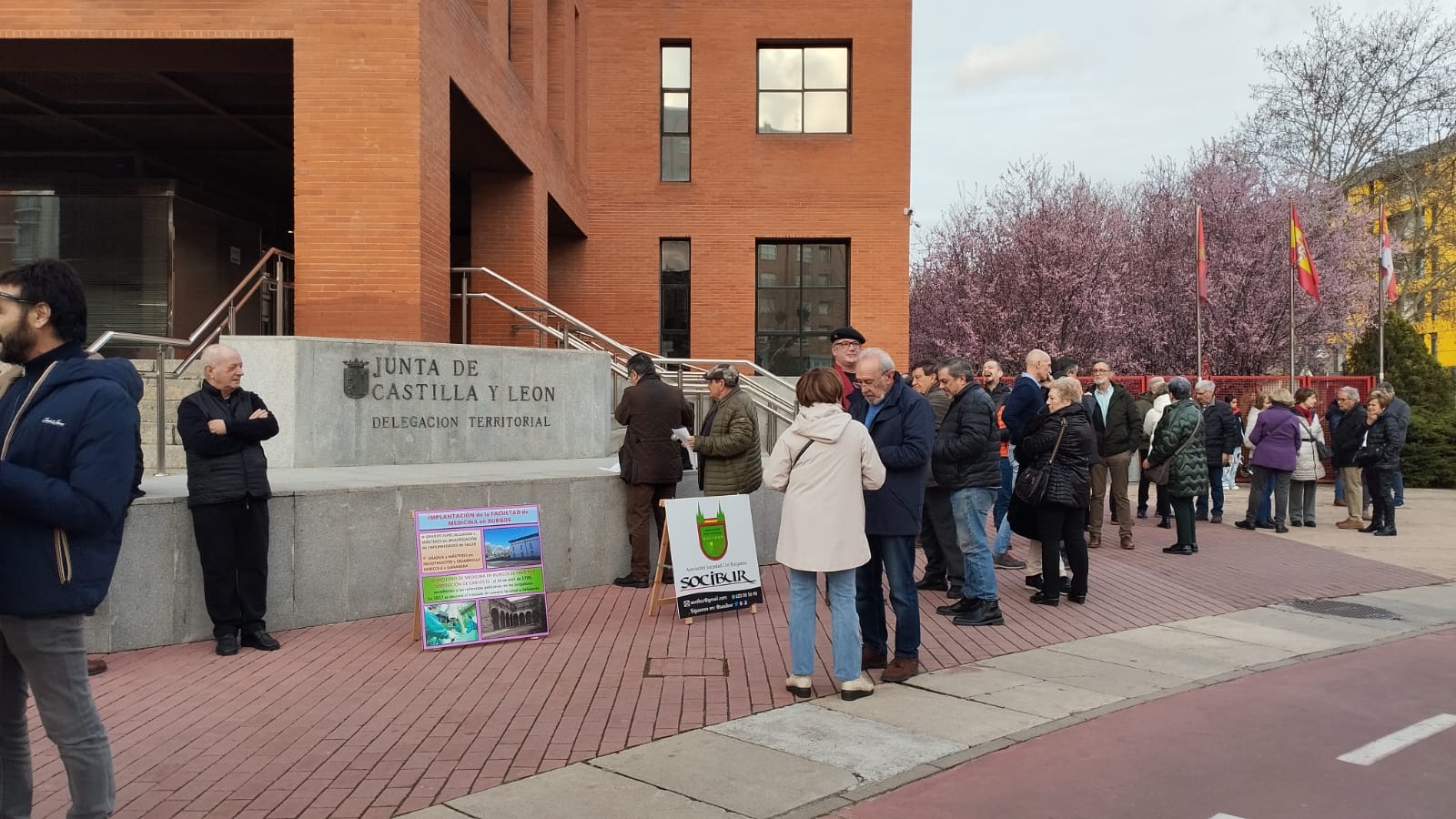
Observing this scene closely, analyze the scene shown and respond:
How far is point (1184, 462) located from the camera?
11836mm

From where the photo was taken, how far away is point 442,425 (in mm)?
10586

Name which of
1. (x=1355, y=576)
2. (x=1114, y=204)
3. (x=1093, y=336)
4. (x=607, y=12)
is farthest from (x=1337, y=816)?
(x=1114, y=204)

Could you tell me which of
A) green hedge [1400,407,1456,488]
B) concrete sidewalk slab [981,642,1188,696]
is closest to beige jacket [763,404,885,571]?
concrete sidewalk slab [981,642,1188,696]

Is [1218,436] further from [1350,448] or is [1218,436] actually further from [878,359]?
[878,359]

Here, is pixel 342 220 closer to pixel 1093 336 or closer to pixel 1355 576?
pixel 1355 576

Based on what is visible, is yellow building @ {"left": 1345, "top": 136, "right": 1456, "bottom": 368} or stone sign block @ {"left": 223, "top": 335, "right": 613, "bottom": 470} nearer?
stone sign block @ {"left": 223, "top": 335, "right": 613, "bottom": 470}

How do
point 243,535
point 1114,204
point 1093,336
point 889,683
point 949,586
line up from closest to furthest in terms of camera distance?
point 889,683
point 243,535
point 949,586
point 1093,336
point 1114,204

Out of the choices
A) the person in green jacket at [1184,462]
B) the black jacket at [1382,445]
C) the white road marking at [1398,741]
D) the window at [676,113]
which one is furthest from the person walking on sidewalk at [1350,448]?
the window at [676,113]

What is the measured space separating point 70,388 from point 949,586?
274 inches

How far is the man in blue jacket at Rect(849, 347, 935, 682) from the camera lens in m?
6.33

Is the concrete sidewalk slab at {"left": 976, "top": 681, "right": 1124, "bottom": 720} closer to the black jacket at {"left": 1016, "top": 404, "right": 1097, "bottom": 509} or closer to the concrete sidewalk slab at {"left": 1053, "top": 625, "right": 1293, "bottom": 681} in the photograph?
the concrete sidewalk slab at {"left": 1053, "top": 625, "right": 1293, "bottom": 681}

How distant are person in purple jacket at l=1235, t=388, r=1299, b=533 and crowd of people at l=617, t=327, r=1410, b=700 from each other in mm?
21

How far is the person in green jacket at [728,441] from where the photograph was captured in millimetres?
9047

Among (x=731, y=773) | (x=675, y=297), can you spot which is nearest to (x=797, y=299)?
(x=675, y=297)
